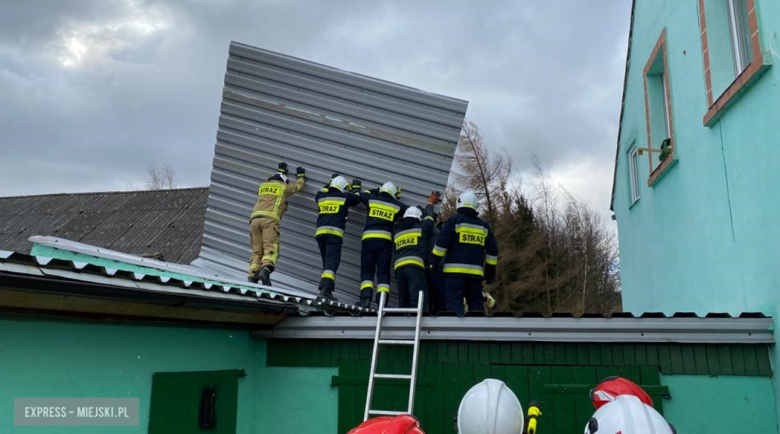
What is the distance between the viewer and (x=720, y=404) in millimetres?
4137

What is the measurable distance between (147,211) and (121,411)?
57.5 feet

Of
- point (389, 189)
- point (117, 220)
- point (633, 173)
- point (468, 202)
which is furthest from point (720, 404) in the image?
point (117, 220)

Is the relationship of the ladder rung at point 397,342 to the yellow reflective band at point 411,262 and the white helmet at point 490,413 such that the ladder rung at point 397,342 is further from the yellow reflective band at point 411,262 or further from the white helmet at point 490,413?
the yellow reflective band at point 411,262

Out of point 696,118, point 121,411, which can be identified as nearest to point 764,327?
point 696,118

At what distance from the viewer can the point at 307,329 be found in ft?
16.3

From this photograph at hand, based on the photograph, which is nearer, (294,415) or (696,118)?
(294,415)

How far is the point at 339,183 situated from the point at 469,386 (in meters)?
3.34

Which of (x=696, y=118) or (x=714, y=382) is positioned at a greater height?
(x=696, y=118)

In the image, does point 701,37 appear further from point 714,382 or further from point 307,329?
point 307,329

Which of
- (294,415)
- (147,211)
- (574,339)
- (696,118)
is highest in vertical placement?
(147,211)

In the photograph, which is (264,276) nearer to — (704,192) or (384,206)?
(384,206)

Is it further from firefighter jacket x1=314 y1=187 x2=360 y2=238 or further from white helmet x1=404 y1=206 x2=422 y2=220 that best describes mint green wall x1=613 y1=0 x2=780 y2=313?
firefighter jacket x1=314 y1=187 x2=360 y2=238

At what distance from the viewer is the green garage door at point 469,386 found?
4355 mm

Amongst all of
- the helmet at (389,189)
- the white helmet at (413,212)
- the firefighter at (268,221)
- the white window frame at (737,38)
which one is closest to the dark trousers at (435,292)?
the white helmet at (413,212)
